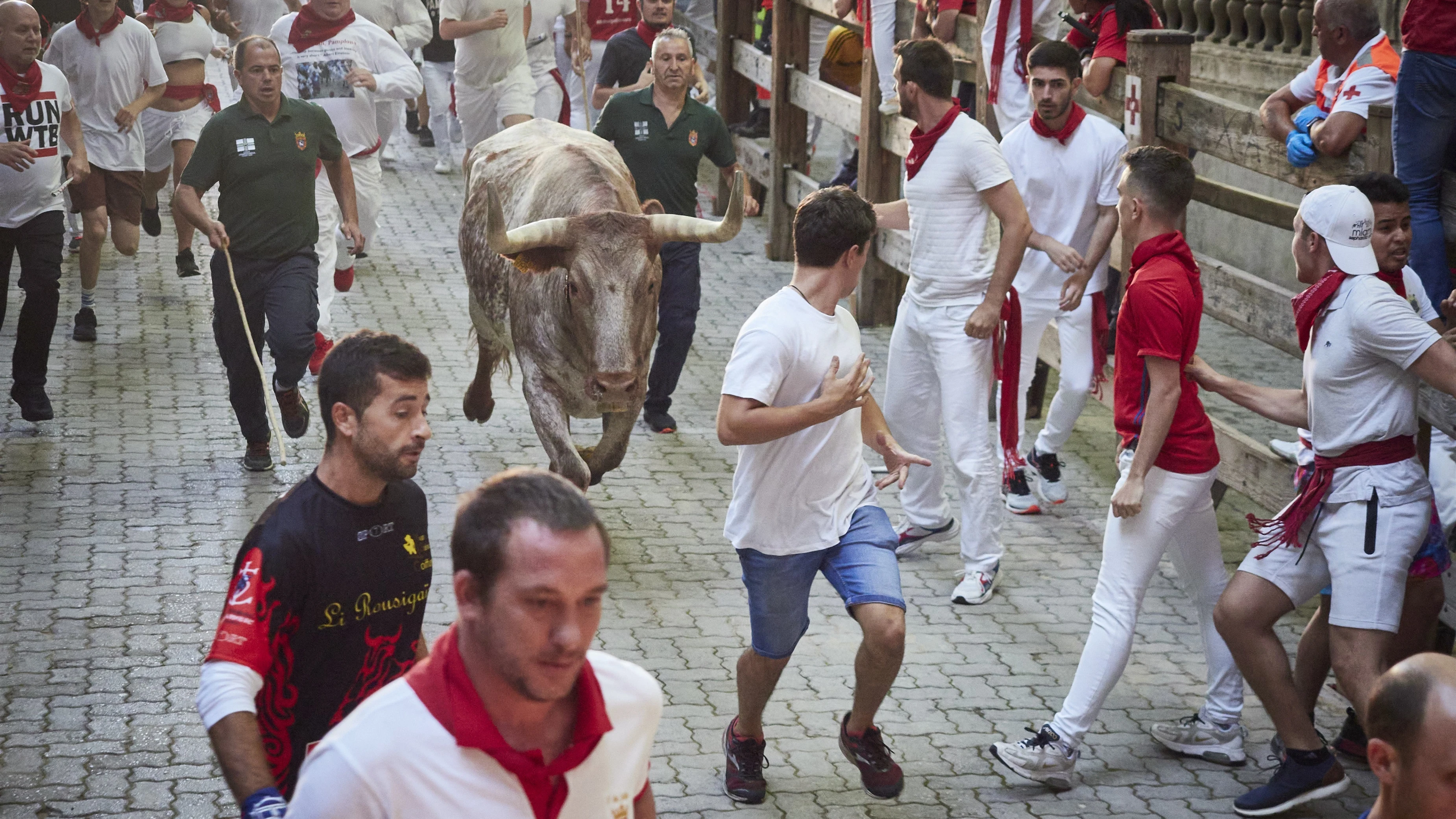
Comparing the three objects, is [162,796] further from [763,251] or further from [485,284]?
[763,251]

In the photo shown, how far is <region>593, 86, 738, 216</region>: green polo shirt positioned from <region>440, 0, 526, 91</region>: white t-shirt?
12.2ft

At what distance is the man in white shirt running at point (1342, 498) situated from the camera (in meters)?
4.89

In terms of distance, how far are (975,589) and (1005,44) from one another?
411 cm

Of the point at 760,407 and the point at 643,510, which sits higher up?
the point at 760,407

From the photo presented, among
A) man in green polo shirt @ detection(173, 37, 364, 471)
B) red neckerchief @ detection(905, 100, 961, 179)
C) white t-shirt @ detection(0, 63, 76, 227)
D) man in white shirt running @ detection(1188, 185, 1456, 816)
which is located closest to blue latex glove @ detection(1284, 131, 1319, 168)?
man in white shirt running @ detection(1188, 185, 1456, 816)

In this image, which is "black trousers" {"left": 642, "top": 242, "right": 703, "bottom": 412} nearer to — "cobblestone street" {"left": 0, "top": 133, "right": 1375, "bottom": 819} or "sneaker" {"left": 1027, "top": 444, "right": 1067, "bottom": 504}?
"cobblestone street" {"left": 0, "top": 133, "right": 1375, "bottom": 819}

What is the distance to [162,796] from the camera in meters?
5.13

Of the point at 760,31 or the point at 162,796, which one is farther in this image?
the point at 760,31

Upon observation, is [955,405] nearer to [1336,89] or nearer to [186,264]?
[1336,89]

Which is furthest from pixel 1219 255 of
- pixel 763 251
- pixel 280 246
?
pixel 280 246

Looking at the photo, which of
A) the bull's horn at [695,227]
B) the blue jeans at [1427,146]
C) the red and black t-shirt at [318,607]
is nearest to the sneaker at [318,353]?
the bull's horn at [695,227]

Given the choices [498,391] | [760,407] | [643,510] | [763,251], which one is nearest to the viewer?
[760,407]

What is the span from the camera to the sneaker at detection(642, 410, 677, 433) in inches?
373

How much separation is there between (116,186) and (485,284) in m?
4.54
